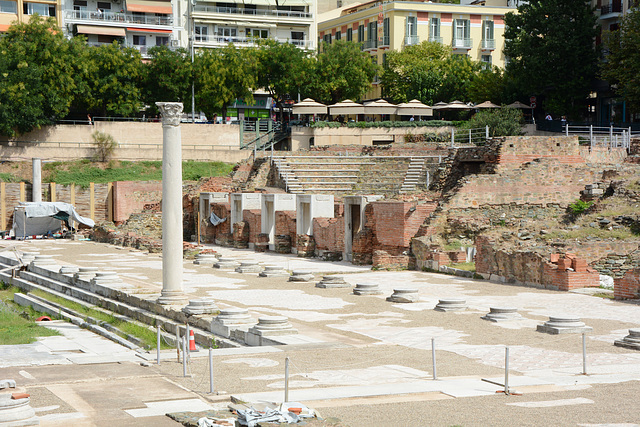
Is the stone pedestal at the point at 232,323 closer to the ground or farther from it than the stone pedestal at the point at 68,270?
farther from it

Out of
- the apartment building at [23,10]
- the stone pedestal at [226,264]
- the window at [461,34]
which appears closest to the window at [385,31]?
the window at [461,34]

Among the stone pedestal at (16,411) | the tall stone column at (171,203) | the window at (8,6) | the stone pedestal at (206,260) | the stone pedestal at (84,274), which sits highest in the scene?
the window at (8,6)

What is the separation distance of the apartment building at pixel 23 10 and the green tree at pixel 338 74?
62.4 ft

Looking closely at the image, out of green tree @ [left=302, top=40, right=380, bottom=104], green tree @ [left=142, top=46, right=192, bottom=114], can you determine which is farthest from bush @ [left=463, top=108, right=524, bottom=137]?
green tree @ [left=142, top=46, right=192, bottom=114]

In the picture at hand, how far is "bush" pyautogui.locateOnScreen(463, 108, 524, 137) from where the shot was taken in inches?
1699

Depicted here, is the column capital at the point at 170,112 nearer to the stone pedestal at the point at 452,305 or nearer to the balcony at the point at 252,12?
the stone pedestal at the point at 452,305

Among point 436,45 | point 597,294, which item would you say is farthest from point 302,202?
point 436,45

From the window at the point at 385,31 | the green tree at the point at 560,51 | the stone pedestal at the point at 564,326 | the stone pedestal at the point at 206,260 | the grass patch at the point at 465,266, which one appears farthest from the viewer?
the window at the point at 385,31

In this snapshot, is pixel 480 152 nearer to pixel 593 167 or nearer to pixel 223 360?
pixel 593 167

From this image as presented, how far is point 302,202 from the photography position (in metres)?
33.9

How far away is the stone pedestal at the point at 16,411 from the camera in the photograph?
931cm

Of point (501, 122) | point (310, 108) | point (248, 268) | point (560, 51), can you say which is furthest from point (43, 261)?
point (560, 51)

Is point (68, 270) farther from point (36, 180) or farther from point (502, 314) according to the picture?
point (36, 180)

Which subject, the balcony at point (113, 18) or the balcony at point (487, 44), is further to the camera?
the balcony at point (487, 44)
